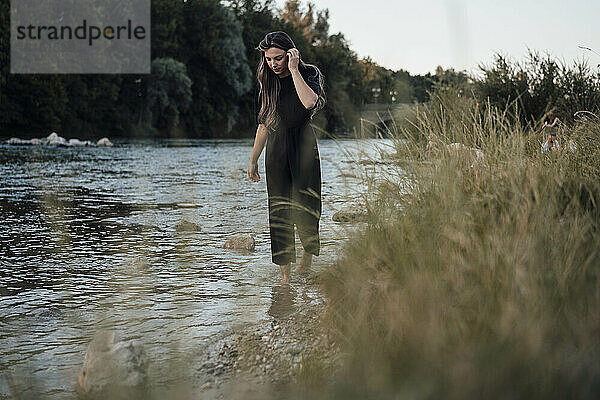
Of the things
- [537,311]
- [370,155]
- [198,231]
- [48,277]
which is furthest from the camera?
[198,231]

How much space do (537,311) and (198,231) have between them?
559 centimetres

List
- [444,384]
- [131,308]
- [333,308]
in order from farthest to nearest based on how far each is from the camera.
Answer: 1. [131,308]
2. [333,308]
3. [444,384]

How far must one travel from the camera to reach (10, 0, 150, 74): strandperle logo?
1512 inches

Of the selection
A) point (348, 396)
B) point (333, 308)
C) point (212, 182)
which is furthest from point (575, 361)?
point (212, 182)

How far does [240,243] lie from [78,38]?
40142 mm

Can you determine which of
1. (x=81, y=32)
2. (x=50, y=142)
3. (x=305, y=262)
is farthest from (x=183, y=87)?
(x=305, y=262)

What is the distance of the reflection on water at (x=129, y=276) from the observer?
12.0ft

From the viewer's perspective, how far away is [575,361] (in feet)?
7.37

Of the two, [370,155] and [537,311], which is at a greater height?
[370,155]

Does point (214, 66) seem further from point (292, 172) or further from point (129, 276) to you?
point (292, 172)

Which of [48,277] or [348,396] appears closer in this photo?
[348,396]

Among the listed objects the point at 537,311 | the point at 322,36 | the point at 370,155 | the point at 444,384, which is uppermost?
the point at 322,36

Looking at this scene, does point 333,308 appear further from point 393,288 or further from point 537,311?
point 537,311

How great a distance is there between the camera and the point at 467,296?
266cm
